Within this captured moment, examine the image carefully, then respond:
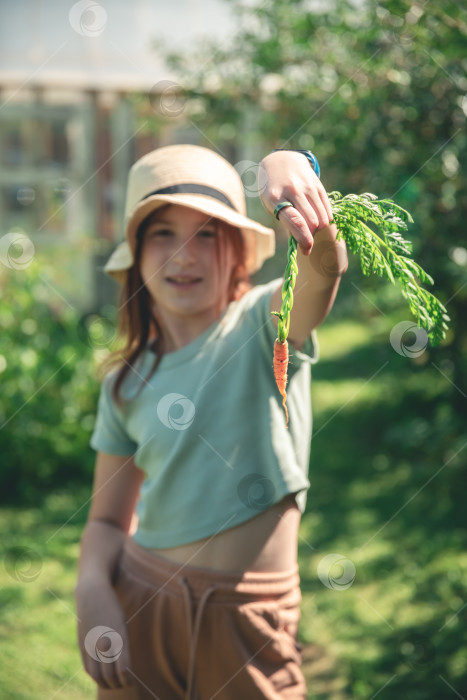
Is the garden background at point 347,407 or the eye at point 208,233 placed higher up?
the eye at point 208,233

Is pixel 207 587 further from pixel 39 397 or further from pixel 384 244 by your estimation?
pixel 39 397

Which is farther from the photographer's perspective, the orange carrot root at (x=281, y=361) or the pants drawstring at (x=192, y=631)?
the pants drawstring at (x=192, y=631)

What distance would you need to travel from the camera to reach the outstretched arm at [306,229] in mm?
1207

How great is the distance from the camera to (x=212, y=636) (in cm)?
172

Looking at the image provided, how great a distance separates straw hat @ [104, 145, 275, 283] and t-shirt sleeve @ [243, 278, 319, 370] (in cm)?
16

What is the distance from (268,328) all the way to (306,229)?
0.57 metres

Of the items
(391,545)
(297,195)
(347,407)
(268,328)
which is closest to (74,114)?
(347,407)

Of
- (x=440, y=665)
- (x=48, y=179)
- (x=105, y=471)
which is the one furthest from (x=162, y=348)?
(x=48, y=179)

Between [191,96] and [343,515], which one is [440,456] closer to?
[343,515]

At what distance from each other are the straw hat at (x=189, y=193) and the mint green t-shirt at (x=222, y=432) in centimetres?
16

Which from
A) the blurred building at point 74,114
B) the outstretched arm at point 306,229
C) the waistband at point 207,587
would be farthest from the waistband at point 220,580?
the blurred building at point 74,114

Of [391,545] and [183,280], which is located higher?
[183,280]

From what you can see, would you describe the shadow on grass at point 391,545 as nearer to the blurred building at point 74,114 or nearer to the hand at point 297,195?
the hand at point 297,195

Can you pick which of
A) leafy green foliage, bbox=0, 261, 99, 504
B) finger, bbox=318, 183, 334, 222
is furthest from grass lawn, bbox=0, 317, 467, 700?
finger, bbox=318, 183, 334, 222
